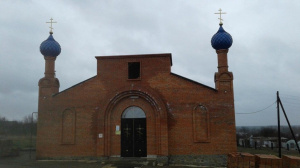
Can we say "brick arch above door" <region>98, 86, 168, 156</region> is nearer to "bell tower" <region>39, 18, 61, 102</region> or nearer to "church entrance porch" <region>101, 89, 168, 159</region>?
"church entrance porch" <region>101, 89, 168, 159</region>

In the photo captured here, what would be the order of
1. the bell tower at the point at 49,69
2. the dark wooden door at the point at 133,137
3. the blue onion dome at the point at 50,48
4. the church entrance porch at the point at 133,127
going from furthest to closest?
the blue onion dome at the point at 50,48 < the bell tower at the point at 49,69 < the dark wooden door at the point at 133,137 < the church entrance porch at the point at 133,127

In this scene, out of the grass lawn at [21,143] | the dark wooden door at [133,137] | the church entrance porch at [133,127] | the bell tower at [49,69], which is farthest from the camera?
the grass lawn at [21,143]

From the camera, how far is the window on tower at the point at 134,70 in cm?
1625

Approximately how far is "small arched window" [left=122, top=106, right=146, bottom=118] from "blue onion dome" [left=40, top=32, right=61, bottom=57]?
5367 millimetres

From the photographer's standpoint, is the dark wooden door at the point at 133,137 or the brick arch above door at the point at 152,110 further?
the dark wooden door at the point at 133,137

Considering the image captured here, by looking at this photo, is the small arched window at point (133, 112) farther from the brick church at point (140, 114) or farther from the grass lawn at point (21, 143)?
the grass lawn at point (21, 143)

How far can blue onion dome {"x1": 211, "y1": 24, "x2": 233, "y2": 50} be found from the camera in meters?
15.8

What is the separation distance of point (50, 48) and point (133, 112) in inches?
237

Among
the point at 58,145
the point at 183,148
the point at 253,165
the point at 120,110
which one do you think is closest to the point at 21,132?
the point at 58,145

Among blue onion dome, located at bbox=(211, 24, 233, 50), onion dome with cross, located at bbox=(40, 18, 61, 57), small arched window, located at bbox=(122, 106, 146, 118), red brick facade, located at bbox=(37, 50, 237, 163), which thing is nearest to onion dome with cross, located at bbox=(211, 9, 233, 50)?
blue onion dome, located at bbox=(211, 24, 233, 50)

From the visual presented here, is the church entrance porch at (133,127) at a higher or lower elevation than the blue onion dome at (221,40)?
lower

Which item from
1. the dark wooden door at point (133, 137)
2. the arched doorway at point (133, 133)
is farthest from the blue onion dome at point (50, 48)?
the dark wooden door at point (133, 137)

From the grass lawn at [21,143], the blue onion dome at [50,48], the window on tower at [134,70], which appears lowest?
the grass lawn at [21,143]

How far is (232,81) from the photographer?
1548 cm
